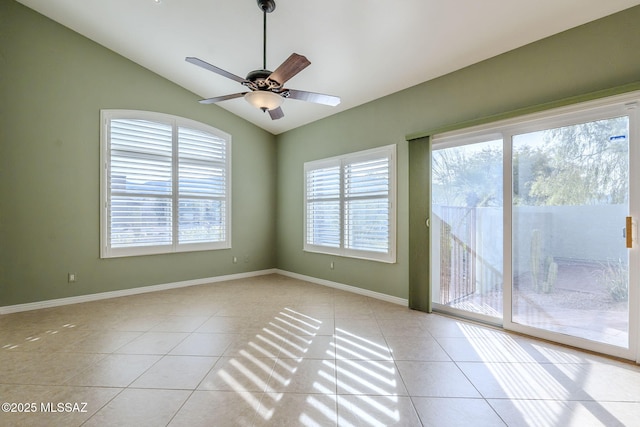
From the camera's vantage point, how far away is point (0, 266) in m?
3.65

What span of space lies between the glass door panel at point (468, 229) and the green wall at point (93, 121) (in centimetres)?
33

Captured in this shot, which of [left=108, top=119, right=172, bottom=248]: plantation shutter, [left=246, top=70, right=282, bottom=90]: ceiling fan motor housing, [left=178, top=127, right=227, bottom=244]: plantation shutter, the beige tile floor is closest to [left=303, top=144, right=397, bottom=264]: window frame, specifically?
the beige tile floor

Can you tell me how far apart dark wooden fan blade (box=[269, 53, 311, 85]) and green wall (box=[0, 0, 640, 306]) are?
2.17m

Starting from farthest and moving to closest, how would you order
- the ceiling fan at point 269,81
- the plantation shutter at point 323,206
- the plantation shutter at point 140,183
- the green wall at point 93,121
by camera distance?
the plantation shutter at point 323,206 → the plantation shutter at point 140,183 → the green wall at point 93,121 → the ceiling fan at point 269,81

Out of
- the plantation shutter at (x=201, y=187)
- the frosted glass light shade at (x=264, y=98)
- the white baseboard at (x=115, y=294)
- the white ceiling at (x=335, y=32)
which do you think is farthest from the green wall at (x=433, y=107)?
the frosted glass light shade at (x=264, y=98)

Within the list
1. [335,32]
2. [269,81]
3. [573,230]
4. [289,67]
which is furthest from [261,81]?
[573,230]

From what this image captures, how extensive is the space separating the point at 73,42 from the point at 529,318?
713cm

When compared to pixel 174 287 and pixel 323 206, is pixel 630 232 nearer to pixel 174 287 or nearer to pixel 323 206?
pixel 323 206

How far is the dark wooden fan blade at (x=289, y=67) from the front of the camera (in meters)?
2.23

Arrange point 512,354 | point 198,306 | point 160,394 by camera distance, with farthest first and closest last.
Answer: point 198,306, point 512,354, point 160,394

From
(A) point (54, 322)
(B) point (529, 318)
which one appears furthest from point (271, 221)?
(B) point (529, 318)

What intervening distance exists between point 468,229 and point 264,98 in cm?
292

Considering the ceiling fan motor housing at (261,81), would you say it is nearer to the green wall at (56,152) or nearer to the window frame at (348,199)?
the window frame at (348,199)

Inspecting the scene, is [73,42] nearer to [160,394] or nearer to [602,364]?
[160,394]
